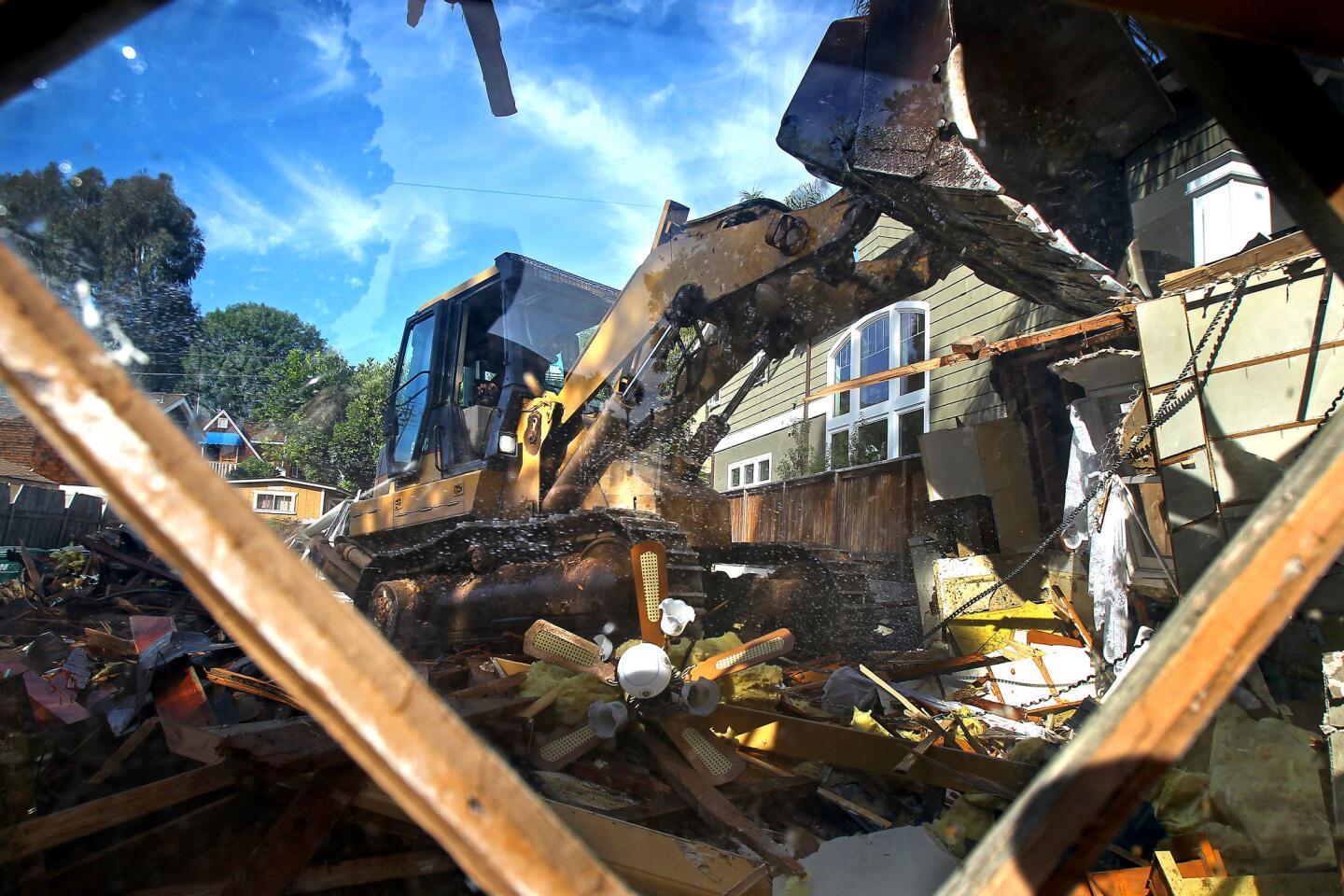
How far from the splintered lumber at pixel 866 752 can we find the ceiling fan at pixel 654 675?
0.17m

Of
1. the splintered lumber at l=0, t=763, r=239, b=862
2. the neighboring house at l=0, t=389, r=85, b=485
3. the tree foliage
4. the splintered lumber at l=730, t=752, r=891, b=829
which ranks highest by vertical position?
the tree foliage

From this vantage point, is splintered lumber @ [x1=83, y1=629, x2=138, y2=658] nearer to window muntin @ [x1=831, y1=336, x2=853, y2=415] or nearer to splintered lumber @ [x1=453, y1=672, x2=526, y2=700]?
splintered lumber @ [x1=453, y1=672, x2=526, y2=700]

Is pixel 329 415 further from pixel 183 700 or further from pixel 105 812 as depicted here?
pixel 105 812

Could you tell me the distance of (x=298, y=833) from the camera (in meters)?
2.45

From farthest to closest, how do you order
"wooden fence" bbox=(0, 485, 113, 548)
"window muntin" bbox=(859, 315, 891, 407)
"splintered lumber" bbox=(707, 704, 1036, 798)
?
"wooden fence" bbox=(0, 485, 113, 548) → "window muntin" bbox=(859, 315, 891, 407) → "splintered lumber" bbox=(707, 704, 1036, 798)

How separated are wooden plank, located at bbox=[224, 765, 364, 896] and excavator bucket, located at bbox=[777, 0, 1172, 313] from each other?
3.69 meters

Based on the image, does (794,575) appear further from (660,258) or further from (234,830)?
(234,830)

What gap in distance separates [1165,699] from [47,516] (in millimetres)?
18847

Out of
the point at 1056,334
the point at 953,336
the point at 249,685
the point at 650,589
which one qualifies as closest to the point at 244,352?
the point at 249,685

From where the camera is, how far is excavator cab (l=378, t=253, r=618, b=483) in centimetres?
651

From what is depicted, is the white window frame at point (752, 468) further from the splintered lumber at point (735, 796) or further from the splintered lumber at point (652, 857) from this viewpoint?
the splintered lumber at point (652, 857)

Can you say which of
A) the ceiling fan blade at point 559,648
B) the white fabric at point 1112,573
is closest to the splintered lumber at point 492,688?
the ceiling fan blade at point 559,648

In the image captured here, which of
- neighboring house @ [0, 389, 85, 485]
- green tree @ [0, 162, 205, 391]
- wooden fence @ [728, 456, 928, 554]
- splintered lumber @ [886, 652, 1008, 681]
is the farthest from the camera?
wooden fence @ [728, 456, 928, 554]

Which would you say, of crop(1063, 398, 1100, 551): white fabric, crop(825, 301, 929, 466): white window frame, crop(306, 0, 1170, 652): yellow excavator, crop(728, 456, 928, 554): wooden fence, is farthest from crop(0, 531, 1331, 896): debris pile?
crop(825, 301, 929, 466): white window frame
